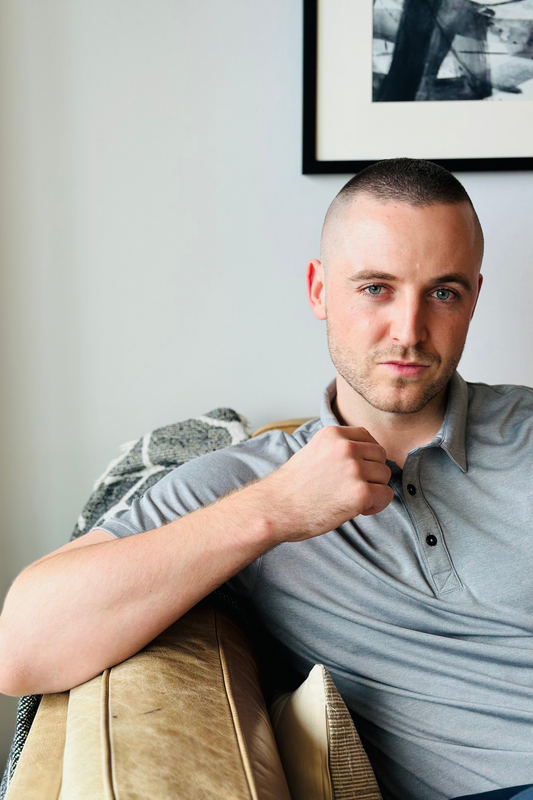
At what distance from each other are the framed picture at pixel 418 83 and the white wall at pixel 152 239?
0.17 ft

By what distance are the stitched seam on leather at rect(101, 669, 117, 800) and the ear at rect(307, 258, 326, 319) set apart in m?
0.72

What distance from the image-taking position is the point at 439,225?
1088 mm

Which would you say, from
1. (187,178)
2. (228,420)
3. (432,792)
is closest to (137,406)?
(228,420)

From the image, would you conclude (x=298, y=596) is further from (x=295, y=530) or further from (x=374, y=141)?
(x=374, y=141)

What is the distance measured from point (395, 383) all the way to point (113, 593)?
55 cm

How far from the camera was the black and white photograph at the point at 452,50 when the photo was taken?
1.54m

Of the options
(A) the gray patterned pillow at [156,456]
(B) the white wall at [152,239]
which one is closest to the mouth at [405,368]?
(A) the gray patterned pillow at [156,456]

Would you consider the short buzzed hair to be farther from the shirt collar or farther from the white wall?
the white wall

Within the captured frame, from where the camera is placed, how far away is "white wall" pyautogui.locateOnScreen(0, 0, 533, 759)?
1591mm

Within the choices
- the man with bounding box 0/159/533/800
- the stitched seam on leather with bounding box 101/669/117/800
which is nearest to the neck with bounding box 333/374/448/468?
the man with bounding box 0/159/533/800

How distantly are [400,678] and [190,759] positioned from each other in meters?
0.42

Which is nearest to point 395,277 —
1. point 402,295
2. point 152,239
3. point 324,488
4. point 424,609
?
point 402,295

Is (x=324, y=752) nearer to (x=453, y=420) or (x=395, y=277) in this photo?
(x=453, y=420)

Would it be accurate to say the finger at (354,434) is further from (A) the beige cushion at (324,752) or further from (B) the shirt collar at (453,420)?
(A) the beige cushion at (324,752)
